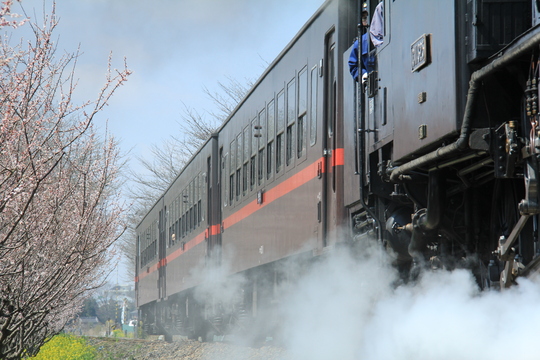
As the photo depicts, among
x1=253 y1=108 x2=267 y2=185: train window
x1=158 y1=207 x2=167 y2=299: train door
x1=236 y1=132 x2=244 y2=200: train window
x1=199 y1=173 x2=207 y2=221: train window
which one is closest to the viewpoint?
x1=253 y1=108 x2=267 y2=185: train window

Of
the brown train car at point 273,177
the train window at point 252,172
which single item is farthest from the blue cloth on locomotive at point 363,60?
the train window at point 252,172

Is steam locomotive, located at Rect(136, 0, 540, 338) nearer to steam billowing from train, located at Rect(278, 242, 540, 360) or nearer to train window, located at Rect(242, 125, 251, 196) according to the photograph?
train window, located at Rect(242, 125, 251, 196)

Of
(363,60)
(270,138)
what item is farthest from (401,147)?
(270,138)

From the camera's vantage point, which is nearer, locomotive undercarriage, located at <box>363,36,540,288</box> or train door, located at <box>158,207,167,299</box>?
locomotive undercarriage, located at <box>363,36,540,288</box>

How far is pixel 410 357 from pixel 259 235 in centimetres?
417

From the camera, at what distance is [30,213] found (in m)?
6.03

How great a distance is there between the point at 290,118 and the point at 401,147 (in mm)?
3416

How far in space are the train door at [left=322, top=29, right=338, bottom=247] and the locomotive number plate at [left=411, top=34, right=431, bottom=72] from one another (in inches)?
84.6

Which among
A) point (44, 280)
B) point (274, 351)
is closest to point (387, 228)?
point (44, 280)

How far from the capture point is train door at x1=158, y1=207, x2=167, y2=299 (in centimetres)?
1998

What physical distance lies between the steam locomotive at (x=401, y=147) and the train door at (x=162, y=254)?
9.22 meters

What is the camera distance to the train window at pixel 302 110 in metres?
7.61

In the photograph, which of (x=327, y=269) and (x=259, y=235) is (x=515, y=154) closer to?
(x=327, y=269)

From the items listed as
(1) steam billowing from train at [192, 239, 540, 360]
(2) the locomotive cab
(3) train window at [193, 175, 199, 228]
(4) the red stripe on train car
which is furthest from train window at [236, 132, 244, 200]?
(2) the locomotive cab
